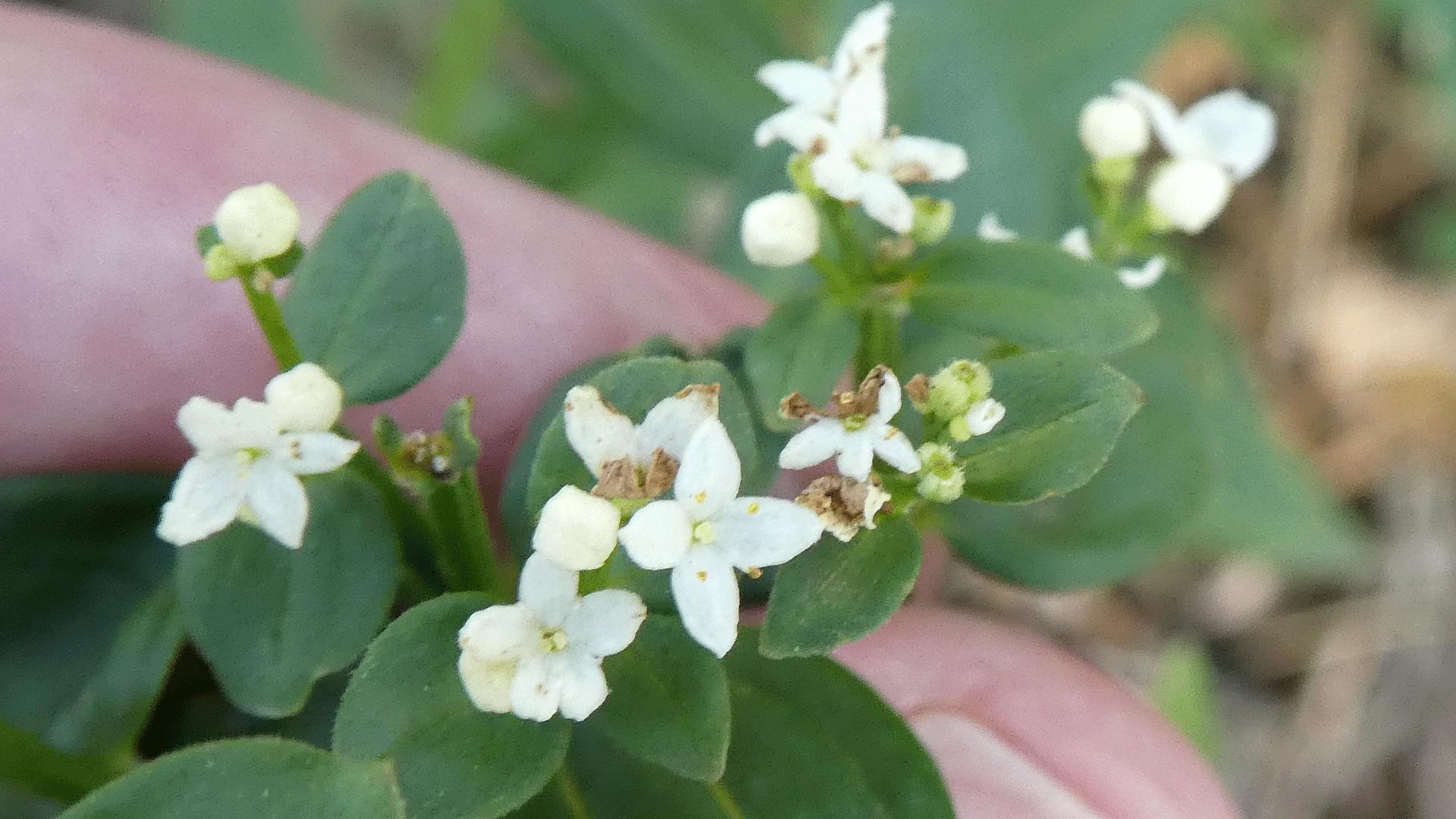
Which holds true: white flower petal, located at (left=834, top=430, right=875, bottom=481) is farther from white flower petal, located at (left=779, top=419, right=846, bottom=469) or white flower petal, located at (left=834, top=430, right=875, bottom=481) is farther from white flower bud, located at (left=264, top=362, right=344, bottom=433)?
white flower bud, located at (left=264, top=362, right=344, bottom=433)

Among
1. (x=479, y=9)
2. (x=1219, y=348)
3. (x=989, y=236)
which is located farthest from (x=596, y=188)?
(x=989, y=236)

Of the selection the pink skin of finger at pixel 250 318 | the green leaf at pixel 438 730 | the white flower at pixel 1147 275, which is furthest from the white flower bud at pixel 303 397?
the white flower at pixel 1147 275

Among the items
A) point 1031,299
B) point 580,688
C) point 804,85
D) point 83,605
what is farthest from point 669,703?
point 83,605

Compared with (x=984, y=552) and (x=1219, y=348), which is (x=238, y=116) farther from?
(x=1219, y=348)

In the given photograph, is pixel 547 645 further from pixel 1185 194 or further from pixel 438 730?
pixel 1185 194

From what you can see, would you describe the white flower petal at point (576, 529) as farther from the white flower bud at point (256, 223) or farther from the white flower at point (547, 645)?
the white flower bud at point (256, 223)

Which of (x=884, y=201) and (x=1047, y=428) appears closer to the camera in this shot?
(x=1047, y=428)
